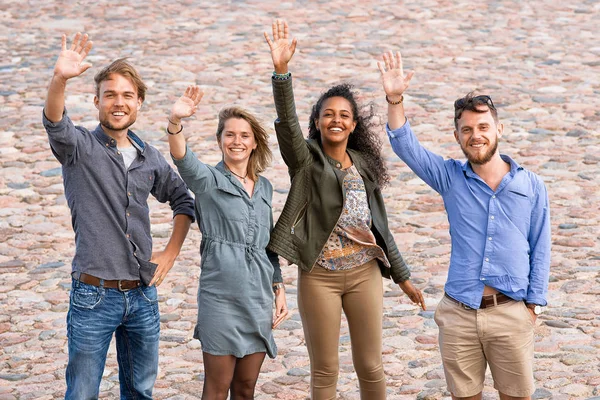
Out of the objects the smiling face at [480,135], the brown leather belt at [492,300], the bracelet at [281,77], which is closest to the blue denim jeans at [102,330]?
the bracelet at [281,77]

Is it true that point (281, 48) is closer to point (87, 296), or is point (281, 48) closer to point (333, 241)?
point (333, 241)

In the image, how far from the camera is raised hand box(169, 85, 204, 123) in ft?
15.1

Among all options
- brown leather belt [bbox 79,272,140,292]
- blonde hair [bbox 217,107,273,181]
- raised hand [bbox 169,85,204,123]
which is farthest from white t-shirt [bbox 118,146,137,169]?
brown leather belt [bbox 79,272,140,292]

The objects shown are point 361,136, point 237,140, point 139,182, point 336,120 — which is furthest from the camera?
point 361,136

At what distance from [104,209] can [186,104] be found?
0.62 metres

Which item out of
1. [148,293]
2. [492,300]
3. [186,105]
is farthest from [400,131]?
[148,293]

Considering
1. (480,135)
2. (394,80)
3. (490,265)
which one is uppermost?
(394,80)

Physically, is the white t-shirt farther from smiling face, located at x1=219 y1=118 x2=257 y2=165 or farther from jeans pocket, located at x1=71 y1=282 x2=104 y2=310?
jeans pocket, located at x1=71 y1=282 x2=104 y2=310

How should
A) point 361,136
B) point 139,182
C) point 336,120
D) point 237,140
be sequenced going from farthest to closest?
point 361,136
point 336,120
point 237,140
point 139,182

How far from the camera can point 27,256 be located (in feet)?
28.5

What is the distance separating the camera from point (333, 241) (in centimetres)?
500

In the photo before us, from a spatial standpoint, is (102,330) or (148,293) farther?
(148,293)

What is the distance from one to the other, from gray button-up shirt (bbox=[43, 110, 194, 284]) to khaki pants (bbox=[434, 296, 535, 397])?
1.47 m

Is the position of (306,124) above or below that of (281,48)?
below
